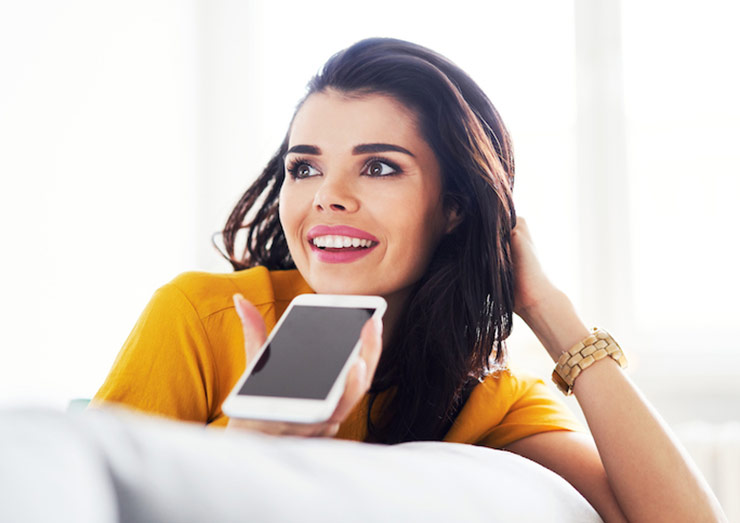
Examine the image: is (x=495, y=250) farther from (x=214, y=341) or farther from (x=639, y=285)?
(x=639, y=285)

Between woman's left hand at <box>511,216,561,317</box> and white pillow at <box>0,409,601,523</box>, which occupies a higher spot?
woman's left hand at <box>511,216,561,317</box>

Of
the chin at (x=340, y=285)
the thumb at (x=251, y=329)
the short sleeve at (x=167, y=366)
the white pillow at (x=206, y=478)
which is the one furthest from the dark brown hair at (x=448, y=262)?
the white pillow at (x=206, y=478)

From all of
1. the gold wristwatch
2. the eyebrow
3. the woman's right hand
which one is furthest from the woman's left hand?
the woman's right hand

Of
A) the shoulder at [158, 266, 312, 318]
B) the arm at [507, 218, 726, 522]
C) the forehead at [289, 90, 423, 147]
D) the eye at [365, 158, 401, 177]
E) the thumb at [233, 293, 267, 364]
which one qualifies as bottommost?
the arm at [507, 218, 726, 522]

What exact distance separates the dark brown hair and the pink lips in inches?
5.5

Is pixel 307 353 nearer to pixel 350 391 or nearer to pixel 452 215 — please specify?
pixel 350 391

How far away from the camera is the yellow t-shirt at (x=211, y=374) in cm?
91

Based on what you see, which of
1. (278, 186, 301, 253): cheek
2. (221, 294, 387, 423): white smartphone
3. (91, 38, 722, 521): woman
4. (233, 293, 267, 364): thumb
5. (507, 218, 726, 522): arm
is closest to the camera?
(221, 294, 387, 423): white smartphone

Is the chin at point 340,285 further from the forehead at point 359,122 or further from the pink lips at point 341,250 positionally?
the forehead at point 359,122

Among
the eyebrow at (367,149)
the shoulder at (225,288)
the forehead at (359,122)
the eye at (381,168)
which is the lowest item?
the shoulder at (225,288)

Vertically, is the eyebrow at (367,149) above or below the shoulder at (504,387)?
above

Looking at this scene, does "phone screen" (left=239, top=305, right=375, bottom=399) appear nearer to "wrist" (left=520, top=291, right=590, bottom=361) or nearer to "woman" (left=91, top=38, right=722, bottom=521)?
"woman" (left=91, top=38, right=722, bottom=521)

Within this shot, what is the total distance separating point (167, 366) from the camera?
3.04 ft

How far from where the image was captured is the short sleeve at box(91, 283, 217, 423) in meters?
0.89
